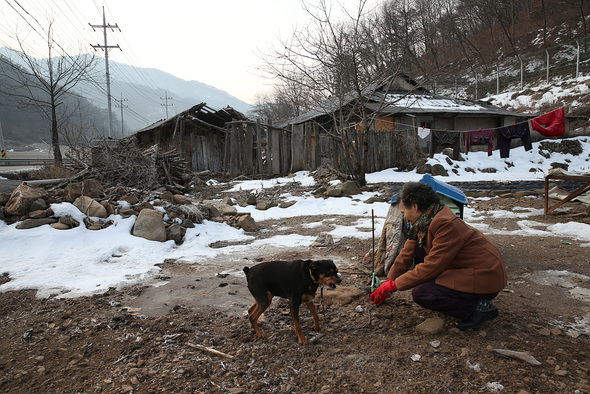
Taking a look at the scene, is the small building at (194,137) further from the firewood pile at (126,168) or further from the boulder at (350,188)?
the boulder at (350,188)

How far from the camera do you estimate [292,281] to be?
8.41 feet

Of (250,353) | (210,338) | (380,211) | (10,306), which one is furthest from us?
(380,211)

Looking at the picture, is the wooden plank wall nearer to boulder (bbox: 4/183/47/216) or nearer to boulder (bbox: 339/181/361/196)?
boulder (bbox: 339/181/361/196)

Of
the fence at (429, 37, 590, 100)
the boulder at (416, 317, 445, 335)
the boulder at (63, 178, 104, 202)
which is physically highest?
the fence at (429, 37, 590, 100)

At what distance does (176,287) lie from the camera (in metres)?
3.94

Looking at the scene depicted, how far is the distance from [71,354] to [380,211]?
6.68 metres

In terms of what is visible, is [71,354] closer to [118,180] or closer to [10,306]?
[10,306]

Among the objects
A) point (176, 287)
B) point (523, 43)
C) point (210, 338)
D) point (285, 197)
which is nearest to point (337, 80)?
point (285, 197)

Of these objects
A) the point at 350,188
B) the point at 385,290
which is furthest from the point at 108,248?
the point at 350,188

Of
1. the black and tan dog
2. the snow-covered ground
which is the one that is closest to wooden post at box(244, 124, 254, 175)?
A: the snow-covered ground

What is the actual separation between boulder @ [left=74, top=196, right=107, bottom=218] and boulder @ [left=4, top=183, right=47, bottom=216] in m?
0.55

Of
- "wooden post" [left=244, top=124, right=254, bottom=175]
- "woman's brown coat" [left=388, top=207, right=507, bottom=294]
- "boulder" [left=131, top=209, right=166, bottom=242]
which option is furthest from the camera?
"wooden post" [left=244, top=124, right=254, bottom=175]

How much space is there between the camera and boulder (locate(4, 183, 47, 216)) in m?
5.40

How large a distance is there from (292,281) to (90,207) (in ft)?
16.0
